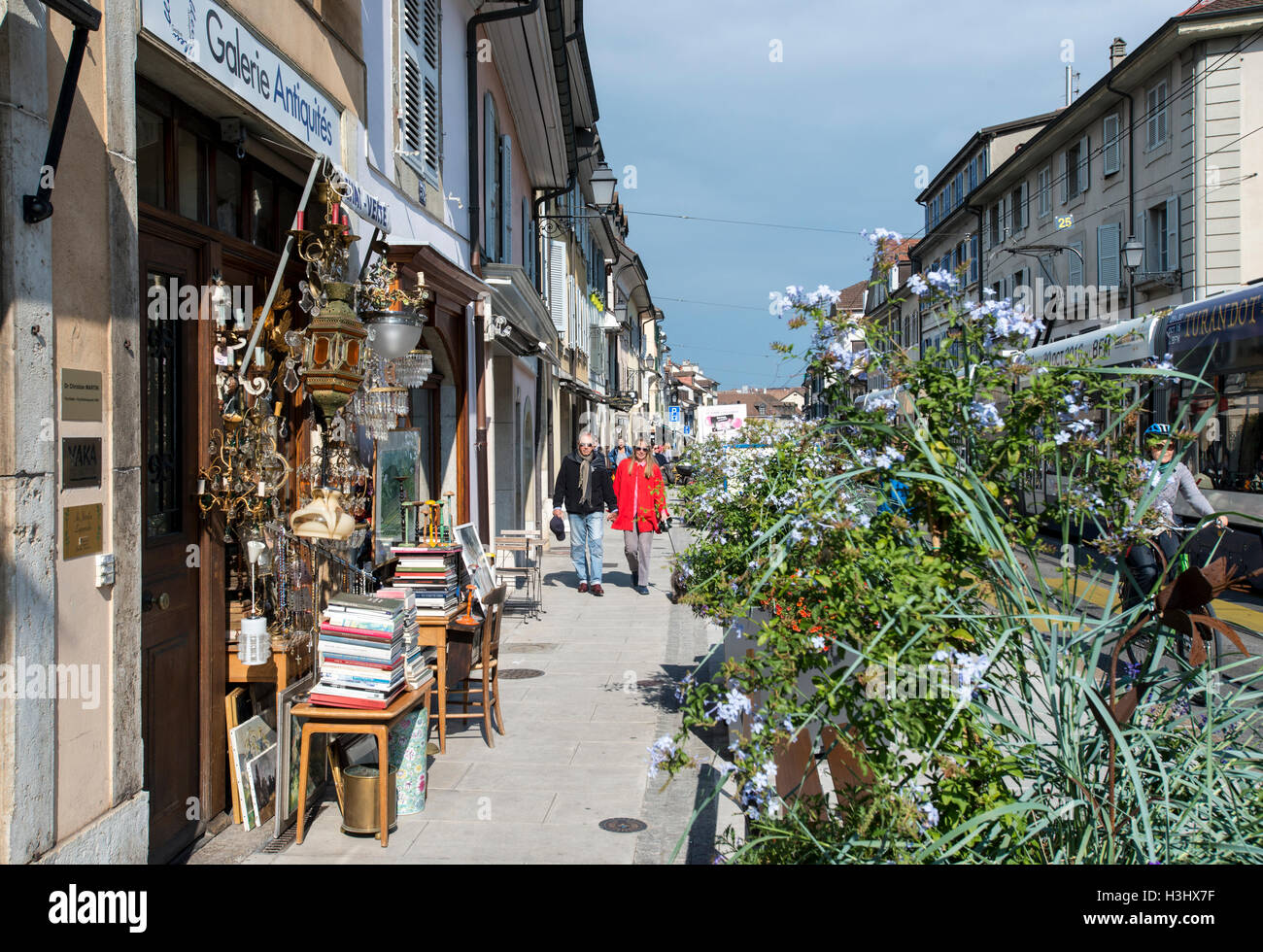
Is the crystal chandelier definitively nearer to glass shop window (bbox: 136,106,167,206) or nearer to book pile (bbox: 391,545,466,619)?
book pile (bbox: 391,545,466,619)

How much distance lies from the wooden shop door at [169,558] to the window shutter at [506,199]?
8514 millimetres

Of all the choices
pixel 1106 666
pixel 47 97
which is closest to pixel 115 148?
pixel 47 97

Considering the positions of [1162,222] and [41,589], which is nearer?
[41,589]

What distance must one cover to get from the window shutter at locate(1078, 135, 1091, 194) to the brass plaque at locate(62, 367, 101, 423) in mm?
29946

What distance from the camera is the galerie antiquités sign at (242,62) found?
4.26 m

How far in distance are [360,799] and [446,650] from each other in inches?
64.6

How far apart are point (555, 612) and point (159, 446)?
22.7ft

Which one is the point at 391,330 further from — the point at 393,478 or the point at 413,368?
the point at 393,478

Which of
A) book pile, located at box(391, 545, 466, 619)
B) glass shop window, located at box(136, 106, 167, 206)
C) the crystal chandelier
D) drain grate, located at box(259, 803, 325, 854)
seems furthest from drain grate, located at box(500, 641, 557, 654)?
glass shop window, located at box(136, 106, 167, 206)

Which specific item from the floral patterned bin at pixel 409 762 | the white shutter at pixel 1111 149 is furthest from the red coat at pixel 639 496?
the white shutter at pixel 1111 149

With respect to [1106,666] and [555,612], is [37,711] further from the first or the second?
[555,612]

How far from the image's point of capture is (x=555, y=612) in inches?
→ 437
